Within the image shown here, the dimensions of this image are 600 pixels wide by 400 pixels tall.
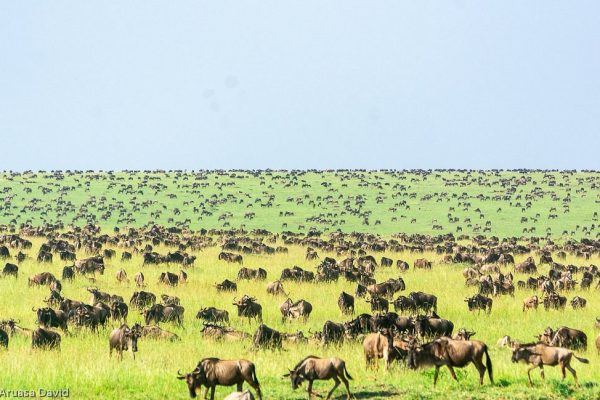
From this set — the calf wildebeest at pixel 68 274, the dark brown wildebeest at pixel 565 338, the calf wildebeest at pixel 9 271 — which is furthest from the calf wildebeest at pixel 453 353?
the calf wildebeest at pixel 9 271

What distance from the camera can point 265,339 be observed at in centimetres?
1709

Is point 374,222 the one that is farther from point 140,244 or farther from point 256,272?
point 256,272

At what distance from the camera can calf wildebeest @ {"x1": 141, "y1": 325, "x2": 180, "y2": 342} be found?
18.4 meters

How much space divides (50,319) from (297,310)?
742cm

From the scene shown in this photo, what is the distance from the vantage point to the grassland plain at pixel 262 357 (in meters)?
13.1

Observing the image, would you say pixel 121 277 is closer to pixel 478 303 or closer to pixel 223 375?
pixel 478 303

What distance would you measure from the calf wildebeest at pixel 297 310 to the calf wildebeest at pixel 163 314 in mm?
3262

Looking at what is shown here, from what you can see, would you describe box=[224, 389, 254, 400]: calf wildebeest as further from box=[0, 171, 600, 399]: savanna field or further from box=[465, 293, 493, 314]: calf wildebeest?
box=[465, 293, 493, 314]: calf wildebeest

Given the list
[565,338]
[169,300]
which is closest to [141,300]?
[169,300]

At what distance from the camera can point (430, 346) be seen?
13492 mm

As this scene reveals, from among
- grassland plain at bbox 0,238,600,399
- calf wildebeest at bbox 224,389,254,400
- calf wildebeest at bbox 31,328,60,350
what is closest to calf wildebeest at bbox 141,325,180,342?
grassland plain at bbox 0,238,600,399

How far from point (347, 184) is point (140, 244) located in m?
61.2

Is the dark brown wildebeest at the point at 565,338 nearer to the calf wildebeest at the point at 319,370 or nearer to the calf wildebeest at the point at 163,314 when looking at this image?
the calf wildebeest at the point at 319,370

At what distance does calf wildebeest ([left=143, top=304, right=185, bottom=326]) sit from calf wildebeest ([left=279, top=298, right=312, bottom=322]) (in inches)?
128
